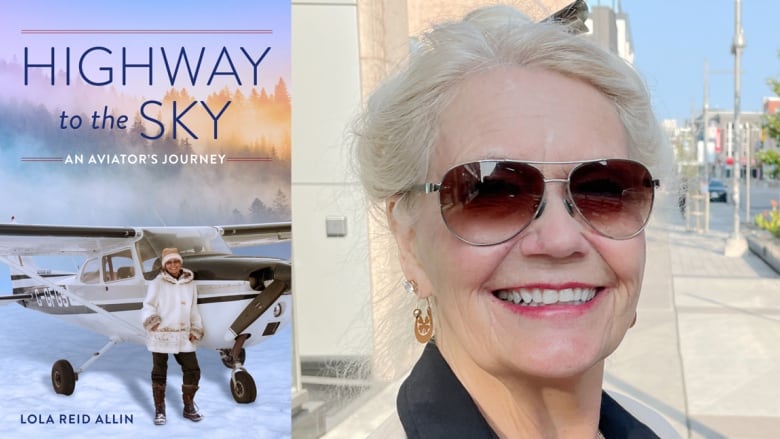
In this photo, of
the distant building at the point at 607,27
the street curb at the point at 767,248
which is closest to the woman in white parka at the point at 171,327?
the distant building at the point at 607,27

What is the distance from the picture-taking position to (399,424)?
48.9 inches

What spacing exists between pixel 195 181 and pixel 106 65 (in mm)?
616

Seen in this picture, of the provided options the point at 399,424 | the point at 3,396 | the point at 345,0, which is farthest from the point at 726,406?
the point at 399,424

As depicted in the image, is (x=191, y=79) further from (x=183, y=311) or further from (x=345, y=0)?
(x=345, y=0)

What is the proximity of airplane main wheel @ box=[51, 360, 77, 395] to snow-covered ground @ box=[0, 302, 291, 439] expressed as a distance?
23 mm

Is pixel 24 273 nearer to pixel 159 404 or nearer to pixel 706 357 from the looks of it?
pixel 159 404

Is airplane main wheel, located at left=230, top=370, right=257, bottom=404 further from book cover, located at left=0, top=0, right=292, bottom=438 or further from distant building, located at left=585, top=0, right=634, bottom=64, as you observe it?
distant building, located at left=585, top=0, right=634, bottom=64

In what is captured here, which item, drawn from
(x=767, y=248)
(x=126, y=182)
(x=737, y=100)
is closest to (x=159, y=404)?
(x=126, y=182)

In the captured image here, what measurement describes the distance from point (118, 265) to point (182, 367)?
0.56 metres

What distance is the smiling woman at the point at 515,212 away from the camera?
112cm

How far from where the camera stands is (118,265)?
3781 millimetres

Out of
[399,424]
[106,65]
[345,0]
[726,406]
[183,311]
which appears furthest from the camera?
[726,406]

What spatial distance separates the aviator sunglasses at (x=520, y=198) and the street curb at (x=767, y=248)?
608 inches

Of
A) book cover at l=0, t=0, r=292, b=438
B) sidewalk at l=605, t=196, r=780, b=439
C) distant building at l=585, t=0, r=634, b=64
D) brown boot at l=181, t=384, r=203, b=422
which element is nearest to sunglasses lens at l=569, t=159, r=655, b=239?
distant building at l=585, t=0, r=634, b=64
